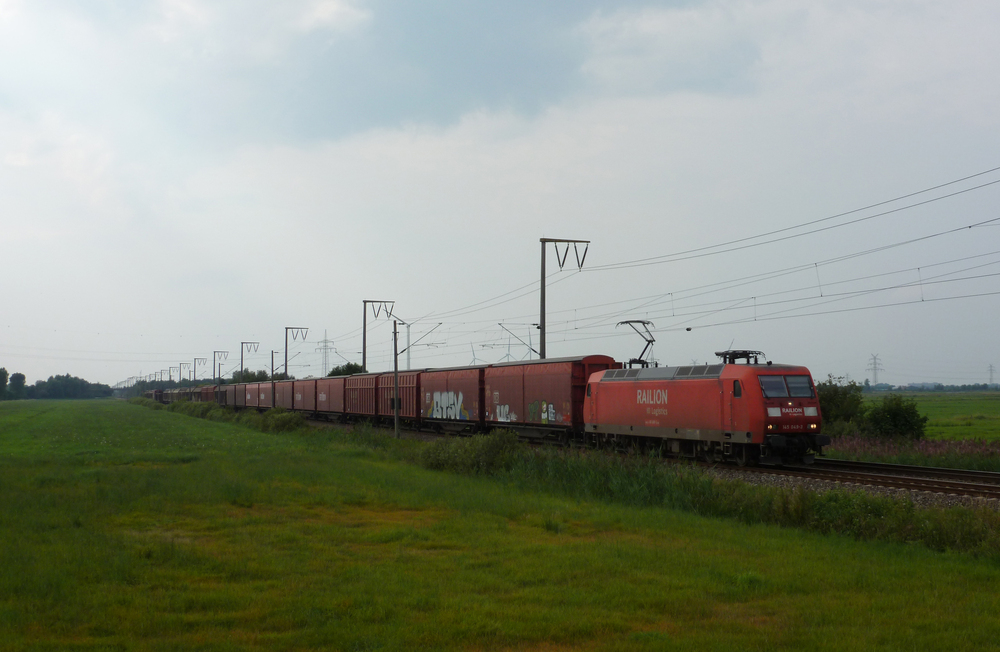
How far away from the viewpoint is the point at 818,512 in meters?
13.5

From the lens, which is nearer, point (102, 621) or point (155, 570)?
point (102, 621)

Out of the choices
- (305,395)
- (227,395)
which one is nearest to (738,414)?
(305,395)

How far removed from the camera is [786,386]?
2281 centimetres

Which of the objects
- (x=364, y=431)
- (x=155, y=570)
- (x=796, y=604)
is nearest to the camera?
(x=796, y=604)

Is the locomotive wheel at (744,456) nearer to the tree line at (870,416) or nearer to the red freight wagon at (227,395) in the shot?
the tree line at (870,416)

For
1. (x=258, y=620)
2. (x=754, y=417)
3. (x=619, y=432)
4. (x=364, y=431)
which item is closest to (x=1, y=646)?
(x=258, y=620)

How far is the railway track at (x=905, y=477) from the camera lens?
691 inches

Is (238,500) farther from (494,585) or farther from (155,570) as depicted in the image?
(494,585)

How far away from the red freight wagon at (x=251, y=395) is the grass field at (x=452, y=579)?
66657mm

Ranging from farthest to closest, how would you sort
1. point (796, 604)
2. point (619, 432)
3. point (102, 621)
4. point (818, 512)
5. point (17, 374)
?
point (17, 374)
point (619, 432)
point (818, 512)
point (796, 604)
point (102, 621)

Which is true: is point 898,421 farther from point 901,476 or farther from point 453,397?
point 453,397

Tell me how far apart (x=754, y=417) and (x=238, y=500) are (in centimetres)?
1425

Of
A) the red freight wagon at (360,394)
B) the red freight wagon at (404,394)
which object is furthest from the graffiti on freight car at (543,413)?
the red freight wagon at (360,394)

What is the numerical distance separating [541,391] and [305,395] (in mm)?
40200
